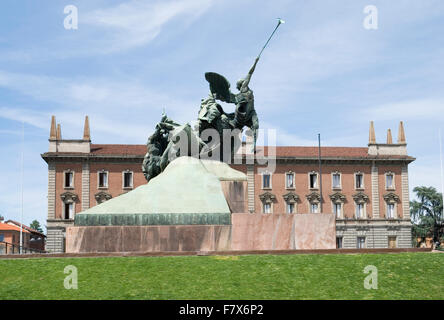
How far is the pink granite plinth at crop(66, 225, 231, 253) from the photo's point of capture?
1529 cm

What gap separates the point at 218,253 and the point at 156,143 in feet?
21.7

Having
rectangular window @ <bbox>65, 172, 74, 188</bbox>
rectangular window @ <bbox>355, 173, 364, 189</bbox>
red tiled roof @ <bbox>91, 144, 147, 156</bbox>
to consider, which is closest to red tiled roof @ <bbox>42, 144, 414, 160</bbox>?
red tiled roof @ <bbox>91, 144, 147, 156</bbox>

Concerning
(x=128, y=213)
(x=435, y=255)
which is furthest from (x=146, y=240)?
(x=435, y=255)

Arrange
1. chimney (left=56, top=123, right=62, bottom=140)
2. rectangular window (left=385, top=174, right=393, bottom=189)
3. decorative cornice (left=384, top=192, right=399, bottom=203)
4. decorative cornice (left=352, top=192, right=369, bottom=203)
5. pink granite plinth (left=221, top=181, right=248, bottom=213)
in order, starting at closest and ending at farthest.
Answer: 1. pink granite plinth (left=221, top=181, right=248, bottom=213)
2. chimney (left=56, top=123, right=62, bottom=140)
3. decorative cornice (left=352, top=192, right=369, bottom=203)
4. decorative cornice (left=384, top=192, right=399, bottom=203)
5. rectangular window (left=385, top=174, right=393, bottom=189)

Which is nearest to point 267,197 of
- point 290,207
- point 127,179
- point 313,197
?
point 290,207

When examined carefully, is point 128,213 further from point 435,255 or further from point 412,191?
point 412,191

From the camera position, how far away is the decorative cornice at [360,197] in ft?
214

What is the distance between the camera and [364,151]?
221 feet

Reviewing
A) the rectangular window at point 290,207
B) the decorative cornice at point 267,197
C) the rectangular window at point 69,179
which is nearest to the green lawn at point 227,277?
the rectangular window at point 69,179

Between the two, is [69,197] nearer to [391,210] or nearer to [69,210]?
[69,210]

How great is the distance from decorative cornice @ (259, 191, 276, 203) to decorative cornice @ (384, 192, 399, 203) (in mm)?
12481

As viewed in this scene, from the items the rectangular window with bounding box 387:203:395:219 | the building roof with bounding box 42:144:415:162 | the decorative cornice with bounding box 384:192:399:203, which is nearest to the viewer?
the building roof with bounding box 42:144:415:162

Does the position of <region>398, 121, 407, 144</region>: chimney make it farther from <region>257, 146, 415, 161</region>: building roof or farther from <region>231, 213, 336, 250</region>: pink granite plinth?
<region>231, 213, 336, 250</region>: pink granite plinth

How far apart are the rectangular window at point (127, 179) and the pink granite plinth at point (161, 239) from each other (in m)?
49.1
